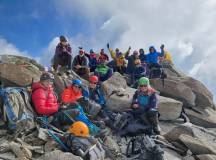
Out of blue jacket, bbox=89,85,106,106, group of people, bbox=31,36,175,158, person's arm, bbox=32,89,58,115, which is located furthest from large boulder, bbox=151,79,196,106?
person's arm, bbox=32,89,58,115

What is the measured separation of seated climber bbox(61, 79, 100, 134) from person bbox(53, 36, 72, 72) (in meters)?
5.06

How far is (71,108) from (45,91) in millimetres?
1298

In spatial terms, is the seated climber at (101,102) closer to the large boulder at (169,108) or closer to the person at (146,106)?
the person at (146,106)

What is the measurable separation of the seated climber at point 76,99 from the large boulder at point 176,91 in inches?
346

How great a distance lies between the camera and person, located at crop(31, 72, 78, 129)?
51.4ft

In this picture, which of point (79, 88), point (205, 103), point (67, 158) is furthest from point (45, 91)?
point (205, 103)

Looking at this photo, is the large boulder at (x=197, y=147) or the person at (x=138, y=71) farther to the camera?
the person at (x=138, y=71)

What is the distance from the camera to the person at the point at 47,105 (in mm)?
15680

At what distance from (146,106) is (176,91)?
8.09m

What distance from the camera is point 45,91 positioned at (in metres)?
16.0

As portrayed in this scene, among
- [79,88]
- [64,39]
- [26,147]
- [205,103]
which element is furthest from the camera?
[205,103]

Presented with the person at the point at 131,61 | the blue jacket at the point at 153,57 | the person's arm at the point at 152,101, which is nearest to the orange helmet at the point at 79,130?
the person's arm at the point at 152,101

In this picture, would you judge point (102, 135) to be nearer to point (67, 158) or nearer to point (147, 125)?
point (147, 125)

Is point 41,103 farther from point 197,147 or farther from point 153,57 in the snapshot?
point 153,57
